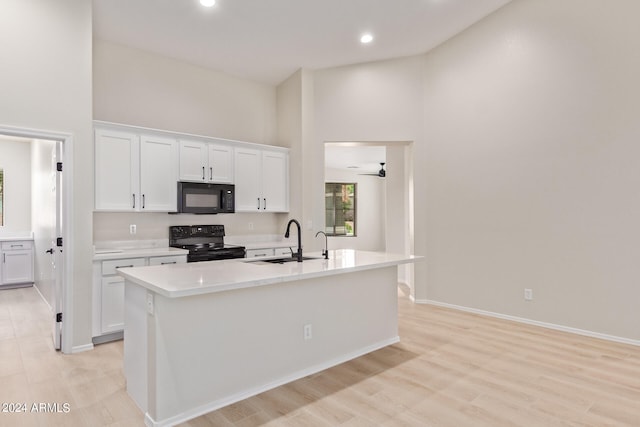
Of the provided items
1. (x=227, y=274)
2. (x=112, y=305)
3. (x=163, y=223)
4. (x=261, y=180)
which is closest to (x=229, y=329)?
(x=227, y=274)

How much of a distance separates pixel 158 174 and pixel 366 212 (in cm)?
862

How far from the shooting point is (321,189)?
5516 millimetres

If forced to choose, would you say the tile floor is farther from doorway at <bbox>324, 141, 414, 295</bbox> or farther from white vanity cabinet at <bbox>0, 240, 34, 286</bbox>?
doorway at <bbox>324, 141, 414, 295</bbox>

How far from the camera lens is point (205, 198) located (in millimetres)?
4750

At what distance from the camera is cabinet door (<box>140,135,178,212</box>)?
426 cm

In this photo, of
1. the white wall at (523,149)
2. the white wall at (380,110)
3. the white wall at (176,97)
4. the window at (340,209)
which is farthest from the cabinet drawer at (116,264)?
the window at (340,209)

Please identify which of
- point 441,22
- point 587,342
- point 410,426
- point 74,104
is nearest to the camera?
point 410,426

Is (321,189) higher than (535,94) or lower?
lower

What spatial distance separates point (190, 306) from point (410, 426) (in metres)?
1.48

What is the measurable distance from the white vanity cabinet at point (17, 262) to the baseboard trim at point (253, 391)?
5866 mm

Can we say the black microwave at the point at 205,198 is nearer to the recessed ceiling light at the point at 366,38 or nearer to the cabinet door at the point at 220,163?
the cabinet door at the point at 220,163

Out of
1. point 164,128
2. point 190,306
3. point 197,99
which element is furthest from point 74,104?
point 190,306

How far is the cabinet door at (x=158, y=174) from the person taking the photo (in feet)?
14.0

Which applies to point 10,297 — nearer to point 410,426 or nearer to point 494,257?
point 410,426
